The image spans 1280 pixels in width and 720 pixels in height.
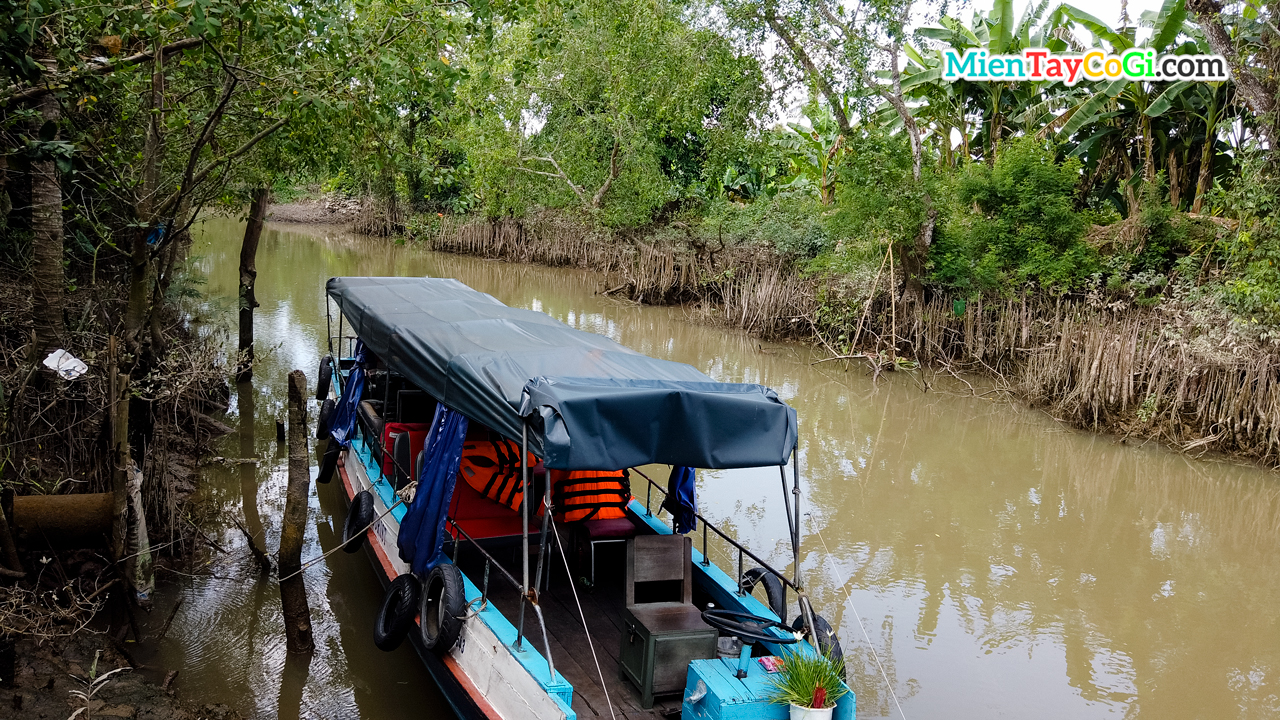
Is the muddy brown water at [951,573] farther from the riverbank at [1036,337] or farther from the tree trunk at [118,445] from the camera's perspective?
the tree trunk at [118,445]

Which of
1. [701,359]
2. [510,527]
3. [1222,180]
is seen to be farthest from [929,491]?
[1222,180]

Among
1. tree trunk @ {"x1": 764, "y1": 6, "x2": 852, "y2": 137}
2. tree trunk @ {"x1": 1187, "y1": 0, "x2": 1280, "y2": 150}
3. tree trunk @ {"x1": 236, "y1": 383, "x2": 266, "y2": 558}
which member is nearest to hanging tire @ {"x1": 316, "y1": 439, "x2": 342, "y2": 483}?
tree trunk @ {"x1": 236, "y1": 383, "x2": 266, "y2": 558}

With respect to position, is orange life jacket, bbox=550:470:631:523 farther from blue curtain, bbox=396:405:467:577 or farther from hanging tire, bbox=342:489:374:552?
hanging tire, bbox=342:489:374:552

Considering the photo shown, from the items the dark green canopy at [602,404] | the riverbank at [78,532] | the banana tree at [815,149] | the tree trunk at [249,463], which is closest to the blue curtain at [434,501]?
the dark green canopy at [602,404]

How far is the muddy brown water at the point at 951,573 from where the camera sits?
6.23m

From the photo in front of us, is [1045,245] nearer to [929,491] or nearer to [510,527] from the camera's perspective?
[929,491]

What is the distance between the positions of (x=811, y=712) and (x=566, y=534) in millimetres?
2903

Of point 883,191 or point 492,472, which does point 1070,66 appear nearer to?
point 883,191

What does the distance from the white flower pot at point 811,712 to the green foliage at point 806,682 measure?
2 cm

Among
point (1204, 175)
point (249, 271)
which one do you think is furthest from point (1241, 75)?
point (249, 271)

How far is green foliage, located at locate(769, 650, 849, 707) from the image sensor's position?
4.26 meters

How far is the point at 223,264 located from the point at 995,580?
2366 centimetres

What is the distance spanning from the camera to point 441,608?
5340 mm

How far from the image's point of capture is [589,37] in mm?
23094
